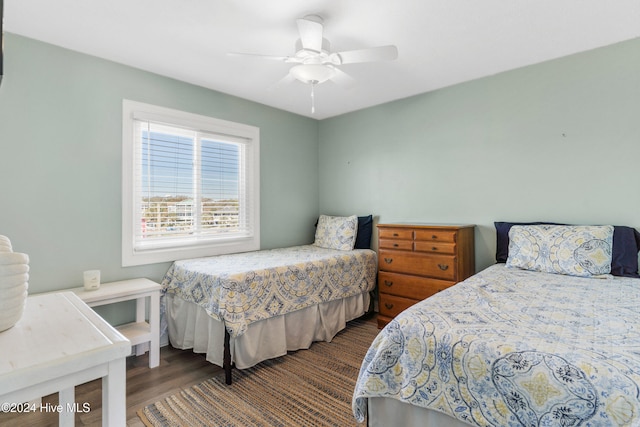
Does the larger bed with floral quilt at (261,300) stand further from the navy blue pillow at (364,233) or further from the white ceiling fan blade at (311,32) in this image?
the white ceiling fan blade at (311,32)

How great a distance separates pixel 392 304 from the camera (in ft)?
10.3

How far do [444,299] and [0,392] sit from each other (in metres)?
A: 1.70

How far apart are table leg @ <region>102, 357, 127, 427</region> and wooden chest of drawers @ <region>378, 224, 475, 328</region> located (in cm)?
253

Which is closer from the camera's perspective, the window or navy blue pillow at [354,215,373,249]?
the window

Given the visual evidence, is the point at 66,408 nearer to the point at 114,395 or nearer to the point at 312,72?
the point at 114,395

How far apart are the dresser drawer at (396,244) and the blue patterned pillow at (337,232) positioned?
1.54ft

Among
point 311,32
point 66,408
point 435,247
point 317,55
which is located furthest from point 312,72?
point 66,408

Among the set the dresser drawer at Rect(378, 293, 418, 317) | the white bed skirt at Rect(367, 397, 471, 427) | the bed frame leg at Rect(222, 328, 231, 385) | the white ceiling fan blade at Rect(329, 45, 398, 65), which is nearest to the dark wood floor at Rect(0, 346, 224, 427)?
the bed frame leg at Rect(222, 328, 231, 385)

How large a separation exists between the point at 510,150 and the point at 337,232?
6.30ft

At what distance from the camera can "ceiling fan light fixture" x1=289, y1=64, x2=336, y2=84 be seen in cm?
213

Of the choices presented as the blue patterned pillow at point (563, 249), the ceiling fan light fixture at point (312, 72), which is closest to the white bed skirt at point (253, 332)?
the blue patterned pillow at point (563, 249)

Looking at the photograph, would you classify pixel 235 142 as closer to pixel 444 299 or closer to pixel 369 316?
pixel 369 316

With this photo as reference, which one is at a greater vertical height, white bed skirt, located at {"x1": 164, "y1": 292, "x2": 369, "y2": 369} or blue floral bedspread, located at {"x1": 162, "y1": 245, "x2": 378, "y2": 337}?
blue floral bedspread, located at {"x1": 162, "y1": 245, "x2": 378, "y2": 337}

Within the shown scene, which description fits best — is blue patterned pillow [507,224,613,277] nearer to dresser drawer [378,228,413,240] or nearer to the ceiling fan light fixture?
dresser drawer [378,228,413,240]
